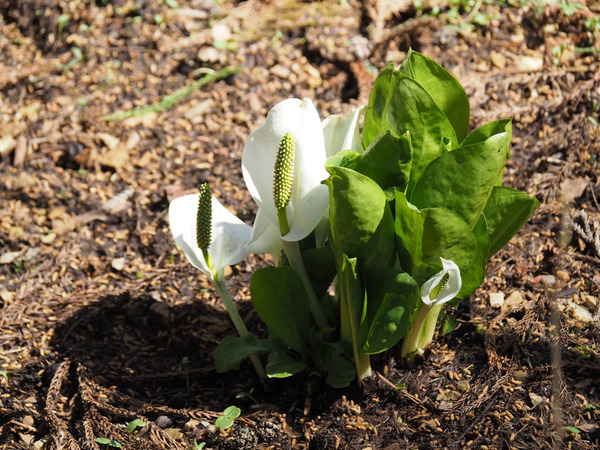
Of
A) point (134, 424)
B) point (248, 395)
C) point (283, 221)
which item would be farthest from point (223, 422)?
point (283, 221)

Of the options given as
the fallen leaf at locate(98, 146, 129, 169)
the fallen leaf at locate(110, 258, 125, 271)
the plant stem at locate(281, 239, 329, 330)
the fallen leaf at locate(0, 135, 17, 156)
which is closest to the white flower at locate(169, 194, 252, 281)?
the plant stem at locate(281, 239, 329, 330)

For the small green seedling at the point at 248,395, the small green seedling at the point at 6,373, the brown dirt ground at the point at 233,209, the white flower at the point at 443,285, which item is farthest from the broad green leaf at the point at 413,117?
the small green seedling at the point at 6,373

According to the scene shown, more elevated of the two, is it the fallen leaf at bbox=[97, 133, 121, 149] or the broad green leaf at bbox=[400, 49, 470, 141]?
the broad green leaf at bbox=[400, 49, 470, 141]

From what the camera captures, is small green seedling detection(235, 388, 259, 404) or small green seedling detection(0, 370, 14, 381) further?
small green seedling detection(0, 370, 14, 381)

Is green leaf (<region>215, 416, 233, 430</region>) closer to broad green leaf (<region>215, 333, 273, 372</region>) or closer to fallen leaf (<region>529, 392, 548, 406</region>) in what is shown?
broad green leaf (<region>215, 333, 273, 372</region>)

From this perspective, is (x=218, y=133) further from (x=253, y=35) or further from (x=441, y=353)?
(x=441, y=353)

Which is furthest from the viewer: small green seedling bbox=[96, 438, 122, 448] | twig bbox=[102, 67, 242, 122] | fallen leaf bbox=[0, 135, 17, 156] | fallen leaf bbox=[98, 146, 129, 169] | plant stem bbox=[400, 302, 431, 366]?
twig bbox=[102, 67, 242, 122]

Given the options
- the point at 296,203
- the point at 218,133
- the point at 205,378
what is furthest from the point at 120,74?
the point at 296,203
